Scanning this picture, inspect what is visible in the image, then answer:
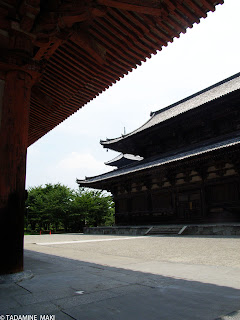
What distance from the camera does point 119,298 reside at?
2422mm

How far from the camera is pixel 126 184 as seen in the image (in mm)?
19078

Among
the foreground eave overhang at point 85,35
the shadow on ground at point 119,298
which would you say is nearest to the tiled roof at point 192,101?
the foreground eave overhang at point 85,35

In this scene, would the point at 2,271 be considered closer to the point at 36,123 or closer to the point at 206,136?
the point at 36,123

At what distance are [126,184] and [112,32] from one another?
15530mm

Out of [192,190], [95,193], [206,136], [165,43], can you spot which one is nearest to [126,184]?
[192,190]

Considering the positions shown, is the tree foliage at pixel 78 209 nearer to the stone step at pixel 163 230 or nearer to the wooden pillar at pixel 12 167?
the stone step at pixel 163 230

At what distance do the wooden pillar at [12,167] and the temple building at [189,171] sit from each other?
10.5 meters

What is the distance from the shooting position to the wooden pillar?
325cm

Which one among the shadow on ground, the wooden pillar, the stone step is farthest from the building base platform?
the wooden pillar

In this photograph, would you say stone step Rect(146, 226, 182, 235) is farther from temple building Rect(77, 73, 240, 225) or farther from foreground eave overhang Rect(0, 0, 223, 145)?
foreground eave overhang Rect(0, 0, 223, 145)

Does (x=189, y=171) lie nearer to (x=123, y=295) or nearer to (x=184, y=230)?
(x=184, y=230)

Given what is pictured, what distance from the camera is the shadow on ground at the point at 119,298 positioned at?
2.04 meters

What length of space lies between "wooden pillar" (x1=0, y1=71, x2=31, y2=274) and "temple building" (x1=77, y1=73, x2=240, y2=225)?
10.5 m

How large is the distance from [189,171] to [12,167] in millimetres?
13139
